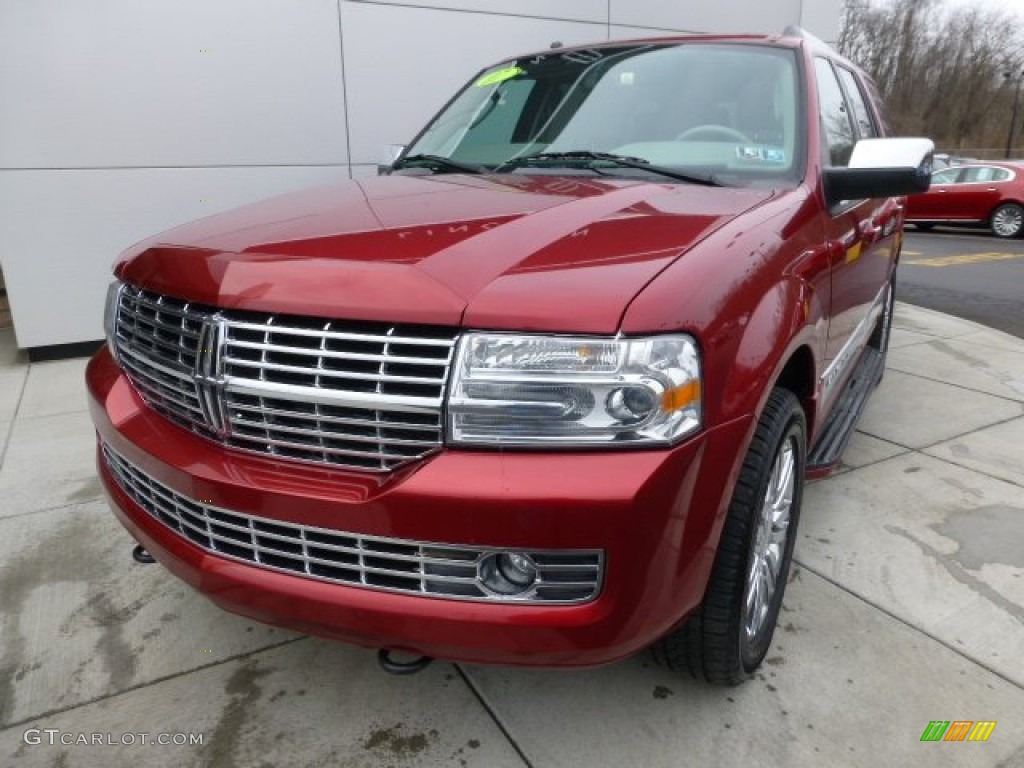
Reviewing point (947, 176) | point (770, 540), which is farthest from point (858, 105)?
point (947, 176)

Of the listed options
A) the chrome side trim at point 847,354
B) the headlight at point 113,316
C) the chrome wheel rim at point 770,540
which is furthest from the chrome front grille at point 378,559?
the chrome side trim at point 847,354

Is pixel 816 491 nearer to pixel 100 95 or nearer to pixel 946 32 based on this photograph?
pixel 100 95

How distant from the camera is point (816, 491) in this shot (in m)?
3.59

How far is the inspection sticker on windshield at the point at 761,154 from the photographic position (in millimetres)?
2650

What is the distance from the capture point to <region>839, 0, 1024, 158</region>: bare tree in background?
1921 inches

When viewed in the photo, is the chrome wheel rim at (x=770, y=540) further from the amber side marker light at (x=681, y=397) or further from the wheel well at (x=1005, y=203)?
the wheel well at (x=1005, y=203)

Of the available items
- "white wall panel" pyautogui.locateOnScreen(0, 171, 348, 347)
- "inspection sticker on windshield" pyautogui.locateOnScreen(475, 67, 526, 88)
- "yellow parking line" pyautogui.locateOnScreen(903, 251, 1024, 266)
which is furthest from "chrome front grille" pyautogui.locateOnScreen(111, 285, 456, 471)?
"yellow parking line" pyautogui.locateOnScreen(903, 251, 1024, 266)

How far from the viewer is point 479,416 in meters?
1.61

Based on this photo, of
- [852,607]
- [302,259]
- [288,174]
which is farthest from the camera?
[288,174]

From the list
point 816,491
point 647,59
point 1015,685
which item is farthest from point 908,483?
point 647,59

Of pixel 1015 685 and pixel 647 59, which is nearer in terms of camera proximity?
pixel 1015 685

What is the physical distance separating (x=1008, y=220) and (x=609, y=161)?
16434 mm

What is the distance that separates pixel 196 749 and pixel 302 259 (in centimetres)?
131

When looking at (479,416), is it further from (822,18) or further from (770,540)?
(822,18)
